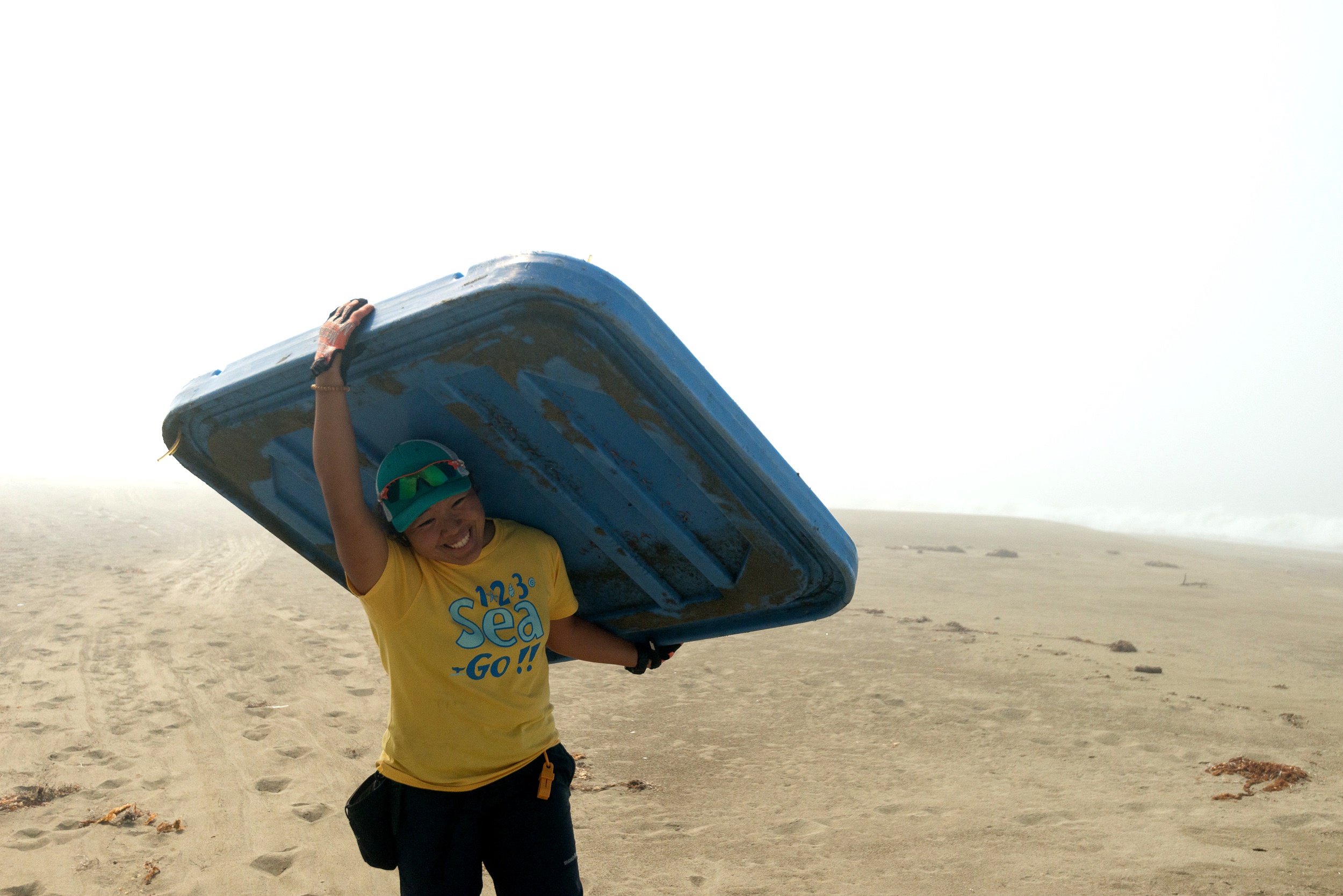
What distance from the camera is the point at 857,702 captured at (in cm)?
637

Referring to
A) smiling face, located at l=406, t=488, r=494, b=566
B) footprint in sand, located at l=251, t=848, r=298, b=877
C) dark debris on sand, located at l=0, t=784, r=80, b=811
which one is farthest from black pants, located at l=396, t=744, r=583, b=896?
dark debris on sand, located at l=0, t=784, r=80, b=811

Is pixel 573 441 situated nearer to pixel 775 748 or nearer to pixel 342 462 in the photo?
pixel 342 462

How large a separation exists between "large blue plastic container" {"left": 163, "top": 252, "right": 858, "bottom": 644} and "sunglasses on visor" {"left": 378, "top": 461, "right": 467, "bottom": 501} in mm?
124

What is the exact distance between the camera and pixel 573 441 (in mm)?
1937

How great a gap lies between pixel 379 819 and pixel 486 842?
258 mm

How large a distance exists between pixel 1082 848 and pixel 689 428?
3320 mm

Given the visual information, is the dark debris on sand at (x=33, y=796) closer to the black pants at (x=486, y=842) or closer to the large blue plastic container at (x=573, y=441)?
the large blue plastic container at (x=573, y=441)

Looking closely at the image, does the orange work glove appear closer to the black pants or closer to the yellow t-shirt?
the yellow t-shirt

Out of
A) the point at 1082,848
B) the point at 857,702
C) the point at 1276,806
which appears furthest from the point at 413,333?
the point at 857,702

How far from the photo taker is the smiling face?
192 centimetres

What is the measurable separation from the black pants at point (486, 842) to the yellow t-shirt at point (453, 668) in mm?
40

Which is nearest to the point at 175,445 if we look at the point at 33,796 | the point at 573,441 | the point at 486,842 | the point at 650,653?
the point at 573,441

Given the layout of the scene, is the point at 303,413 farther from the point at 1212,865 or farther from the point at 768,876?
the point at 1212,865

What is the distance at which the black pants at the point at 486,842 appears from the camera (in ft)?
6.30
